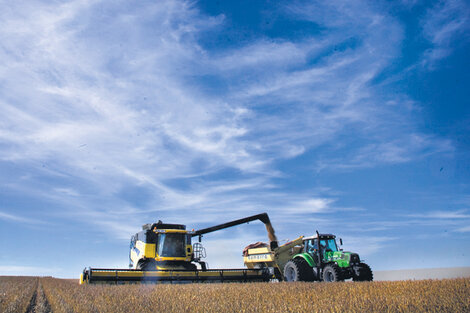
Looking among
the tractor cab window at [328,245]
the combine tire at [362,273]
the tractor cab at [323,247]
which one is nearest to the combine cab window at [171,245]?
the tractor cab at [323,247]

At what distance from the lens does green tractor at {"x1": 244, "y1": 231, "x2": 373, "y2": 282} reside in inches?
618

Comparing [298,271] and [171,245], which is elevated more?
[171,245]

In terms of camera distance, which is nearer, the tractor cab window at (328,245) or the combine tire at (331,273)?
the combine tire at (331,273)

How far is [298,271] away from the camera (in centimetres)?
1700

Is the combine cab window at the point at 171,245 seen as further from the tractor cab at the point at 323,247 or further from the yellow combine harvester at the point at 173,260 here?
the tractor cab at the point at 323,247

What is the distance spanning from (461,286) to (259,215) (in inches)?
Result: 507

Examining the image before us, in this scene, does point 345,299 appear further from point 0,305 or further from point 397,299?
point 0,305

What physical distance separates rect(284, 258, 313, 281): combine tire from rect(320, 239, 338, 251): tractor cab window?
3.94 feet

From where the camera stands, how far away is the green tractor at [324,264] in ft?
51.2

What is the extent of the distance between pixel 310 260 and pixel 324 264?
0.67 m

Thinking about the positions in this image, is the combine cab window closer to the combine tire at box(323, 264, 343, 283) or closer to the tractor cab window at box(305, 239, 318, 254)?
the tractor cab window at box(305, 239, 318, 254)

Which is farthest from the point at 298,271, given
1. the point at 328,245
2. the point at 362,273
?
the point at 362,273

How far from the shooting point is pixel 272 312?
→ 253 inches

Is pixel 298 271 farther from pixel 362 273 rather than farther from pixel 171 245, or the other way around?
pixel 171 245
